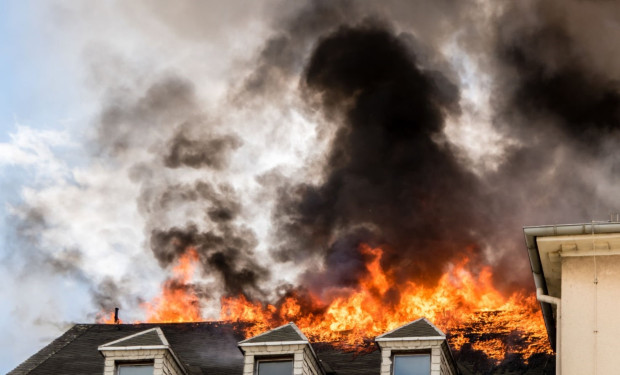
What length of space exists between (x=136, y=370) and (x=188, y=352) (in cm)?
472

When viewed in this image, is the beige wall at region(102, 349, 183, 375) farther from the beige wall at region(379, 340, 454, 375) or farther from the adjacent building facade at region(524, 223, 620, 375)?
the adjacent building facade at region(524, 223, 620, 375)

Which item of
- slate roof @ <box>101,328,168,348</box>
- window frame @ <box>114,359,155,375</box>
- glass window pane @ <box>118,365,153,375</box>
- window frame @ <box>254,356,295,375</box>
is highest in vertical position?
slate roof @ <box>101,328,168,348</box>

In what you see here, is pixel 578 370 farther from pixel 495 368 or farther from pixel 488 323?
pixel 488 323

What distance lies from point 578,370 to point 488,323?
981 cm

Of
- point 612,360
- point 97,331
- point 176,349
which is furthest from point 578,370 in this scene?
point 97,331

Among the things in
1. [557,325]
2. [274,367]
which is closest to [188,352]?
[274,367]

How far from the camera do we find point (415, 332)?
115ft

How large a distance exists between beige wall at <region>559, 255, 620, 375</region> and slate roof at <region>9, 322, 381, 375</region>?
7.12 metres

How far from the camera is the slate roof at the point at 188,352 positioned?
128 feet

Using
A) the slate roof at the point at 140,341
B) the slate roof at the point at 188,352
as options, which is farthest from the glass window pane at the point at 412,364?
the slate roof at the point at 140,341

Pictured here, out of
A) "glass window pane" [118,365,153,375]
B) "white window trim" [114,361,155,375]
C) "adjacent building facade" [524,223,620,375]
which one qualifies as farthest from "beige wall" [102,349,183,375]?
"adjacent building facade" [524,223,620,375]

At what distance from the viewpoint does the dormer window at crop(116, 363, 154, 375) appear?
3612 cm

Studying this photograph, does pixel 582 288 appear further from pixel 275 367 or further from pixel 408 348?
pixel 275 367

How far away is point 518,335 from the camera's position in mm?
39531
